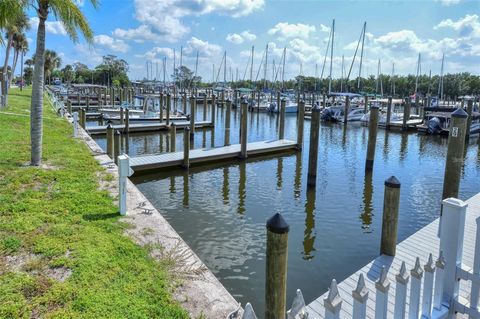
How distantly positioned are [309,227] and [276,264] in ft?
25.2

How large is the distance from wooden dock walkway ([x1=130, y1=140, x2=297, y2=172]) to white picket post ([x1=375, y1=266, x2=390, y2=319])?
14.0 m

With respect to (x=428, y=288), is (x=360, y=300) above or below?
above

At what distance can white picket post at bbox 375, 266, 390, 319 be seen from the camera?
359cm

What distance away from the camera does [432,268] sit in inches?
162

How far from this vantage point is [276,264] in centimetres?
388

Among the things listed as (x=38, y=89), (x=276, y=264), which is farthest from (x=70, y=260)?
(x=38, y=89)

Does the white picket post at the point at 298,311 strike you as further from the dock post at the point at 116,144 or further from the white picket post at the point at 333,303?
the dock post at the point at 116,144

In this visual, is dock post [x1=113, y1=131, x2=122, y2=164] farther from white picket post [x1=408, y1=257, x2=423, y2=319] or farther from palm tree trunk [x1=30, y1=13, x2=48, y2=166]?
white picket post [x1=408, y1=257, x2=423, y2=319]

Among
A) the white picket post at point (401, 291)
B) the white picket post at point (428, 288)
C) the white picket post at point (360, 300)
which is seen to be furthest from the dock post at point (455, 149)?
the white picket post at point (360, 300)

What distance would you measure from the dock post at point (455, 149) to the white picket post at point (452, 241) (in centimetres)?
456

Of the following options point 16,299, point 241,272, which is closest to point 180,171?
point 241,272

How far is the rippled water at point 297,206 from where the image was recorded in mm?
8750

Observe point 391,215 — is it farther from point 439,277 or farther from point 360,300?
point 360,300

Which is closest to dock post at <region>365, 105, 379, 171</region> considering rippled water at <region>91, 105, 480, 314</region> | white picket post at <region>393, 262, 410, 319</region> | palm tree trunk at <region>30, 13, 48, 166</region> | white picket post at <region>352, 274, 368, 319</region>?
rippled water at <region>91, 105, 480, 314</region>
